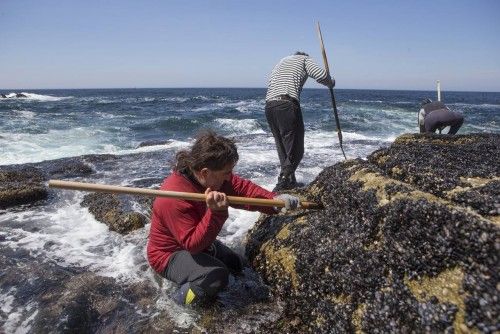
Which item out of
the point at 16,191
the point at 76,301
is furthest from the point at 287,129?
the point at 16,191

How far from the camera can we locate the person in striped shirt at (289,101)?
5582 millimetres

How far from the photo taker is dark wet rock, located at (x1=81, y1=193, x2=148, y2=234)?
4902 mm

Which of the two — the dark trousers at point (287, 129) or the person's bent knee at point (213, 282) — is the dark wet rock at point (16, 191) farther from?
the person's bent knee at point (213, 282)

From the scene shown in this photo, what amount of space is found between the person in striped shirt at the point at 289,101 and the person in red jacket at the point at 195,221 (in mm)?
2472

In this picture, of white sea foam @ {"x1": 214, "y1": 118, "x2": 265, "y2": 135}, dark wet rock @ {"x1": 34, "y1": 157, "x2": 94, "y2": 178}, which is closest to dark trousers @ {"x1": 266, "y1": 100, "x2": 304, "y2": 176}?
dark wet rock @ {"x1": 34, "y1": 157, "x2": 94, "y2": 178}

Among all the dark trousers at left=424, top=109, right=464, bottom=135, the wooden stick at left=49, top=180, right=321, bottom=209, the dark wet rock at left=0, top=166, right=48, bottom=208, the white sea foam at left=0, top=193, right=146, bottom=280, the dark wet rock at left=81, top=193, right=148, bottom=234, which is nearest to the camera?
the wooden stick at left=49, top=180, right=321, bottom=209

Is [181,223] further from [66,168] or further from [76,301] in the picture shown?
[66,168]

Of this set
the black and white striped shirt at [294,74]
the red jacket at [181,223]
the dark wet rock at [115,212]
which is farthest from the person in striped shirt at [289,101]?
the red jacket at [181,223]

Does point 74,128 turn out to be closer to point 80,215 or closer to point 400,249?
point 80,215

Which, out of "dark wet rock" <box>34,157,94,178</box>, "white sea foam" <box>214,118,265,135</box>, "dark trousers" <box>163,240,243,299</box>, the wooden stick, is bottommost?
"dark wet rock" <box>34,157,94,178</box>

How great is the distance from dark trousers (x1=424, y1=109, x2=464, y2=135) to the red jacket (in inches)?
162

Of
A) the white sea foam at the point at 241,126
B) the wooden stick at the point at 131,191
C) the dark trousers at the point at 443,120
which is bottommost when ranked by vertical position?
the white sea foam at the point at 241,126

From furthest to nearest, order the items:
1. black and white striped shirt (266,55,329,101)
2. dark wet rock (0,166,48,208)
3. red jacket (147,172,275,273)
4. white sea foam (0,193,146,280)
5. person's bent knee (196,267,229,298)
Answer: dark wet rock (0,166,48,208)
black and white striped shirt (266,55,329,101)
white sea foam (0,193,146,280)
person's bent knee (196,267,229,298)
red jacket (147,172,275,273)

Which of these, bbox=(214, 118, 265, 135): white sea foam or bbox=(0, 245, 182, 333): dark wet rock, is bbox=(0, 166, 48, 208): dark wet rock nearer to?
bbox=(0, 245, 182, 333): dark wet rock
